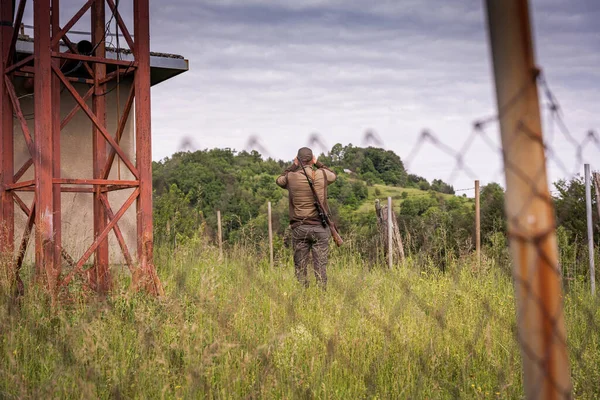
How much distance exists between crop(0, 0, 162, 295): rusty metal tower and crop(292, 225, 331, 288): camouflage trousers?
6.97ft

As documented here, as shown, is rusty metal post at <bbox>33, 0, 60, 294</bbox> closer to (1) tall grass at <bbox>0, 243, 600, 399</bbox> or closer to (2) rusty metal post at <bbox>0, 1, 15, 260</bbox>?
(1) tall grass at <bbox>0, 243, 600, 399</bbox>

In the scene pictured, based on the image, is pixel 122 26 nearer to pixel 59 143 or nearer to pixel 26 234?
pixel 59 143

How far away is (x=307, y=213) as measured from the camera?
810 cm

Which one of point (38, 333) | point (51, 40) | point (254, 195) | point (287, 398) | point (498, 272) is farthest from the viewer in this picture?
point (498, 272)

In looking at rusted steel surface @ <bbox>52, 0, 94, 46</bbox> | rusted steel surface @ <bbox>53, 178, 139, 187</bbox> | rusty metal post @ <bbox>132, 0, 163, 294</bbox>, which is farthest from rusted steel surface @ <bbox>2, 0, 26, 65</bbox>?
rusted steel surface @ <bbox>53, 178, 139, 187</bbox>

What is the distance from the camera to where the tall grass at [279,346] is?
3.90 meters

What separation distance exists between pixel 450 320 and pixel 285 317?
5.22ft

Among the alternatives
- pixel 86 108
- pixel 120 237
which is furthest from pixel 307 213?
pixel 86 108

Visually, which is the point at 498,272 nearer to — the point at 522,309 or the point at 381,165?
the point at 381,165

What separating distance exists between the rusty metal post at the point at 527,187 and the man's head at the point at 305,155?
665 centimetres

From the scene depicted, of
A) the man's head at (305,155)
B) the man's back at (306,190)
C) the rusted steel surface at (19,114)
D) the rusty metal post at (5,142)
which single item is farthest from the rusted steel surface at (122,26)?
the man's back at (306,190)

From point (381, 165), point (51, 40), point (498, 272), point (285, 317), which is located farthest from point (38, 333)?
point (498, 272)

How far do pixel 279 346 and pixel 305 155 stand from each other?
383 cm

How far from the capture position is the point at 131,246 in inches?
383
